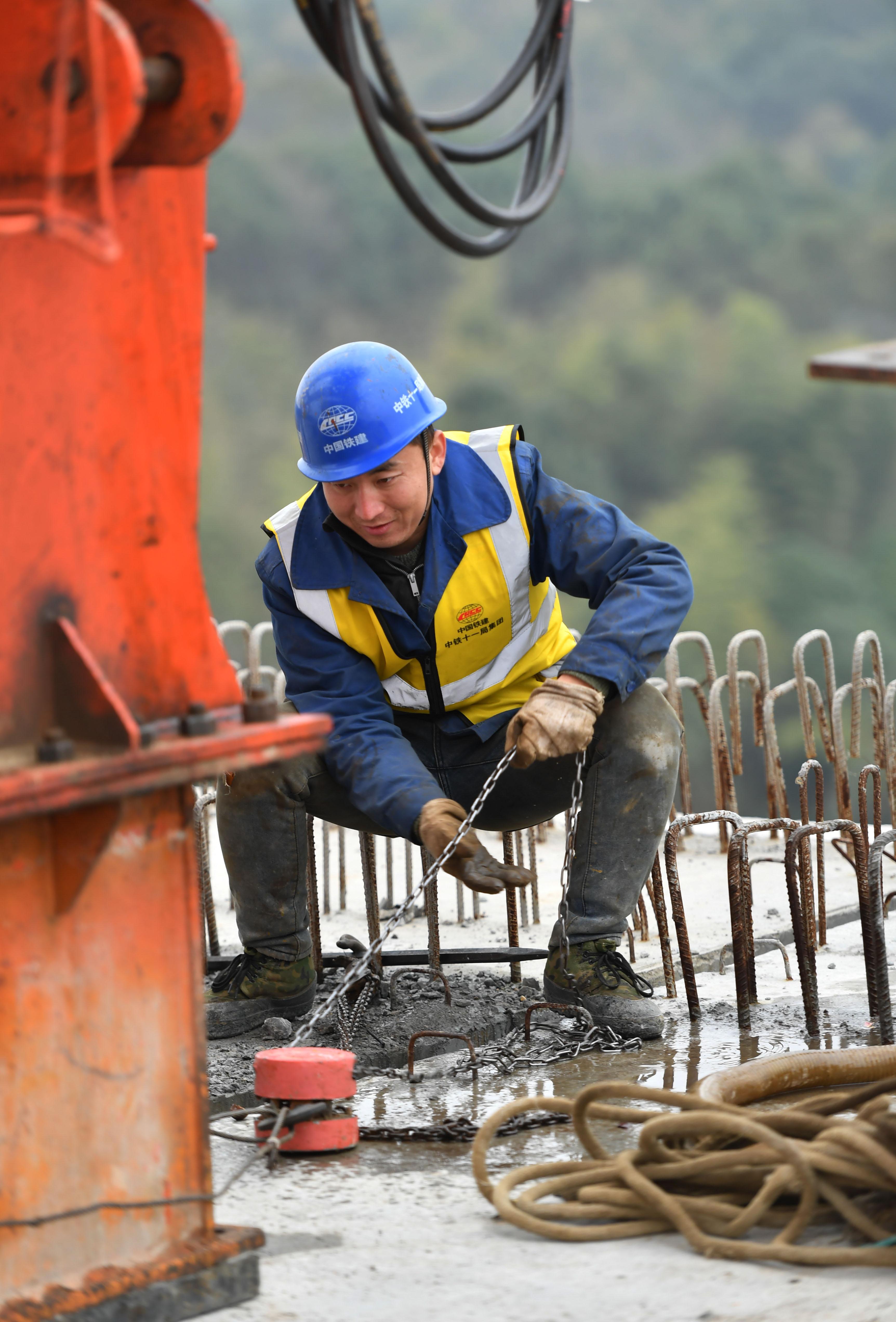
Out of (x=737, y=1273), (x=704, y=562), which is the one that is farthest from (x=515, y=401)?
(x=737, y=1273)

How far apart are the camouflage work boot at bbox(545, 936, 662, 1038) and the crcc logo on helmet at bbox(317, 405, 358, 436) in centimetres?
149

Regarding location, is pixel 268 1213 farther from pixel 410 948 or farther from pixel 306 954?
pixel 410 948

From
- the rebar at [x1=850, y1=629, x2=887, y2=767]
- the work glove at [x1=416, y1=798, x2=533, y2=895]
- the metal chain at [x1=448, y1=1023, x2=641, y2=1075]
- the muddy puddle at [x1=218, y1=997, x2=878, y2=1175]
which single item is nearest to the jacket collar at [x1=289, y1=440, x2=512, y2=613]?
the work glove at [x1=416, y1=798, x2=533, y2=895]

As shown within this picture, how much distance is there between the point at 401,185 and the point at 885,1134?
6.92ft

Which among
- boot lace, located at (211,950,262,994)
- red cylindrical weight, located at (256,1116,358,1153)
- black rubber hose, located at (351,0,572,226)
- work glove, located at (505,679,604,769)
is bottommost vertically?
red cylindrical weight, located at (256,1116,358,1153)

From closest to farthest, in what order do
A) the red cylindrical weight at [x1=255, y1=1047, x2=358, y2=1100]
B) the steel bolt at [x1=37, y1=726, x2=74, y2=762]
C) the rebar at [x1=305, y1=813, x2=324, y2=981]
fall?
1. the steel bolt at [x1=37, y1=726, x2=74, y2=762]
2. the red cylindrical weight at [x1=255, y1=1047, x2=358, y2=1100]
3. the rebar at [x1=305, y1=813, x2=324, y2=981]

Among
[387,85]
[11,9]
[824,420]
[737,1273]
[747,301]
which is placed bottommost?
[737,1273]

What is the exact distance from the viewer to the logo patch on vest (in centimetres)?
407

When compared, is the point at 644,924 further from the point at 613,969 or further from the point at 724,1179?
the point at 724,1179

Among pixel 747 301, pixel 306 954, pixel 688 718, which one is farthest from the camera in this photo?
pixel 747 301

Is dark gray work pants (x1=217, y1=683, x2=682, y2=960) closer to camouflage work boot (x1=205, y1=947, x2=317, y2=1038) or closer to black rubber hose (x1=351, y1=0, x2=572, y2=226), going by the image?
camouflage work boot (x1=205, y1=947, x2=317, y2=1038)

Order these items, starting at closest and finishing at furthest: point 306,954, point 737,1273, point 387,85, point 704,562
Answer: point 737,1273 < point 387,85 < point 306,954 < point 704,562

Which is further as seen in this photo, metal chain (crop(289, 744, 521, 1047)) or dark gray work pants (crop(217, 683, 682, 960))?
dark gray work pants (crop(217, 683, 682, 960))

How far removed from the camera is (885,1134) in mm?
2658
